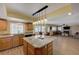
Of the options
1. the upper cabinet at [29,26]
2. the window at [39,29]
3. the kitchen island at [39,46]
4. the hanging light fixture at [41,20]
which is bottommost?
the kitchen island at [39,46]

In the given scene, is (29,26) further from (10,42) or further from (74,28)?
(74,28)

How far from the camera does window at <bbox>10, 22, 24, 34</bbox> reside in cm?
164

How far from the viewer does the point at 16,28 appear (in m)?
1.67

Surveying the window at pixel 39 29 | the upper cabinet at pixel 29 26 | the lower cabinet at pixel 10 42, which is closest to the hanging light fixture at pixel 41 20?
the window at pixel 39 29

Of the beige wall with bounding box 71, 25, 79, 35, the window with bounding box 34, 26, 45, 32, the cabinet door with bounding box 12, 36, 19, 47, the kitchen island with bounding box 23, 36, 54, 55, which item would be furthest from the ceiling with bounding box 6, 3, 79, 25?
the cabinet door with bounding box 12, 36, 19, 47

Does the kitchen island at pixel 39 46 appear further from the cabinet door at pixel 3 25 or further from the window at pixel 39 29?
the cabinet door at pixel 3 25

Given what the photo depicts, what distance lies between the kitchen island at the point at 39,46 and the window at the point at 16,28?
23 centimetres

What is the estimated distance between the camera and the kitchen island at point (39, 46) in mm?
1505

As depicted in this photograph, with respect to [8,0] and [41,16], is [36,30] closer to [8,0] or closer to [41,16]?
[41,16]

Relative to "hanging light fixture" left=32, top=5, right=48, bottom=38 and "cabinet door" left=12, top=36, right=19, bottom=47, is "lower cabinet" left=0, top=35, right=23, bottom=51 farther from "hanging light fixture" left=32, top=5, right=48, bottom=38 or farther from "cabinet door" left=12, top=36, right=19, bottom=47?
"hanging light fixture" left=32, top=5, right=48, bottom=38

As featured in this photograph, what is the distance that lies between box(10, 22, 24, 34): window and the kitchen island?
8.9 inches
